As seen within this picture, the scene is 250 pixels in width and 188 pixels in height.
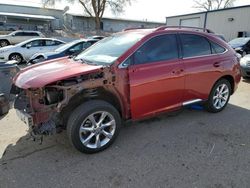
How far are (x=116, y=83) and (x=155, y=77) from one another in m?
0.70

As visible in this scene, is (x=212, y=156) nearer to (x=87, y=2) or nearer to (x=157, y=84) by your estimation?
(x=157, y=84)

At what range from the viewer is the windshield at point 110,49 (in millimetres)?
3602

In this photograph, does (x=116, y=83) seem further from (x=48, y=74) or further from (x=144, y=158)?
(x=144, y=158)

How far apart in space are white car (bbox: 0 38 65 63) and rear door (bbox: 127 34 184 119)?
31.9ft

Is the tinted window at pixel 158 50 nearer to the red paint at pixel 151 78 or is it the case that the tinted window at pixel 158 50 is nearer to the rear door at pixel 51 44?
the red paint at pixel 151 78

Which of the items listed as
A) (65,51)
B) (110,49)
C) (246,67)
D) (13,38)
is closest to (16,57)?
(65,51)

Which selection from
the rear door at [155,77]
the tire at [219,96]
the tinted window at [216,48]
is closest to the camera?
the rear door at [155,77]

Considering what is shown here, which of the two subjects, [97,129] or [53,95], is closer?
[53,95]

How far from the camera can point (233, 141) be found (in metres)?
3.74

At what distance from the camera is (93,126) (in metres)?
3.33

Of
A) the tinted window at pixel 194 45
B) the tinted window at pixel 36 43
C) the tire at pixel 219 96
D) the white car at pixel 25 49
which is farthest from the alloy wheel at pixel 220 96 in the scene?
the tinted window at pixel 36 43

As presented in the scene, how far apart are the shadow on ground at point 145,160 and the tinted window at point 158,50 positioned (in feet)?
4.23

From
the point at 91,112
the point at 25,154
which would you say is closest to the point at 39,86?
the point at 91,112

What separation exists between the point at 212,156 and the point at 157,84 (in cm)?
135
